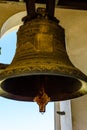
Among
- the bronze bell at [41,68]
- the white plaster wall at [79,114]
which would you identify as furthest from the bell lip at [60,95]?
the white plaster wall at [79,114]

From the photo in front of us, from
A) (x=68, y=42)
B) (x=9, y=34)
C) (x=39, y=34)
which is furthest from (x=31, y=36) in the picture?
(x=9, y=34)

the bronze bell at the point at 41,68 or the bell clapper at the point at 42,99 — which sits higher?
the bronze bell at the point at 41,68

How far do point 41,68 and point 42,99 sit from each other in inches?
5.9

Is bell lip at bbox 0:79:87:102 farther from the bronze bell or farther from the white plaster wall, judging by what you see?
the white plaster wall

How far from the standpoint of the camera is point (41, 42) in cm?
120

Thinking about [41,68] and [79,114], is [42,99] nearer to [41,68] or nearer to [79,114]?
[41,68]

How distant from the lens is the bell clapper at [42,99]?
1.14 metres

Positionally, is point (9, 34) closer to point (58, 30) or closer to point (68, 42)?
point (68, 42)

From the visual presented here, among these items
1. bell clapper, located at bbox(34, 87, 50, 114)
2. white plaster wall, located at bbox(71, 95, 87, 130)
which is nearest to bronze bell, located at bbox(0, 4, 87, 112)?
bell clapper, located at bbox(34, 87, 50, 114)

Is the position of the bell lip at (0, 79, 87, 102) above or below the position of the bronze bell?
below

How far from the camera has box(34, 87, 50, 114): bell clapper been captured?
1141 millimetres

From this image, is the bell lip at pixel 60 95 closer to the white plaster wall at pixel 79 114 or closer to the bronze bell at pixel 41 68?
the bronze bell at pixel 41 68

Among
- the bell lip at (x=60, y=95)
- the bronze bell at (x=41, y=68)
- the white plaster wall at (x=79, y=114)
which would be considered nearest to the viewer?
the bronze bell at (x=41, y=68)

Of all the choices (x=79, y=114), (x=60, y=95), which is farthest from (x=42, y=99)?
(x=79, y=114)
